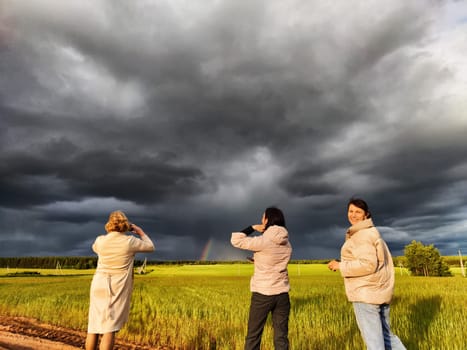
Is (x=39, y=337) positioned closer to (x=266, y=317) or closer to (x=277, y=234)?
(x=266, y=317)

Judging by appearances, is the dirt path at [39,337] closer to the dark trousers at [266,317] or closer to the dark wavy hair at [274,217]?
the dark trousers at [266,317]

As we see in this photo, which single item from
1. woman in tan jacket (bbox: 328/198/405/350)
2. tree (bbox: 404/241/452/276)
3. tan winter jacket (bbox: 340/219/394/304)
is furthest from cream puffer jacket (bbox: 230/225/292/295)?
tree (bbox: 404/241/452/276)

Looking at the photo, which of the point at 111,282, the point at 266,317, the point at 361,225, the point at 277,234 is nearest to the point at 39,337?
the point at 111,282

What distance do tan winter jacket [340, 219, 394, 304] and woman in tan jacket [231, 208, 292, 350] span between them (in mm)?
924

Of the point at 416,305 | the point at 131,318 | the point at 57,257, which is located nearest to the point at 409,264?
the point at 416,305

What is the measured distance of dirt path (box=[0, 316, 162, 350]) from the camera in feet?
25.8

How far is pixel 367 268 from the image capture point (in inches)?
159

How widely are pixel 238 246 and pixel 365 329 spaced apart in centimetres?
192

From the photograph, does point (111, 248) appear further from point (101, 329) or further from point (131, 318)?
point (131, 318)

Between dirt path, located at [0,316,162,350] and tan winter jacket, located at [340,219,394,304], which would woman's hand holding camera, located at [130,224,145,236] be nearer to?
tan winter jacket, located at [340,219,394,304]

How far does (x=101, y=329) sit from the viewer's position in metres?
4.98

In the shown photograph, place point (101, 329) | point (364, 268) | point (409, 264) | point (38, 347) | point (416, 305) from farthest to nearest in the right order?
point (409, 264), point (416, 305), point (38, 347), point (101, 329), point (364, 268)

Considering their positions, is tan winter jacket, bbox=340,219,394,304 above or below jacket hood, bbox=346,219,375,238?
below

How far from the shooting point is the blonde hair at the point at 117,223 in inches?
201
